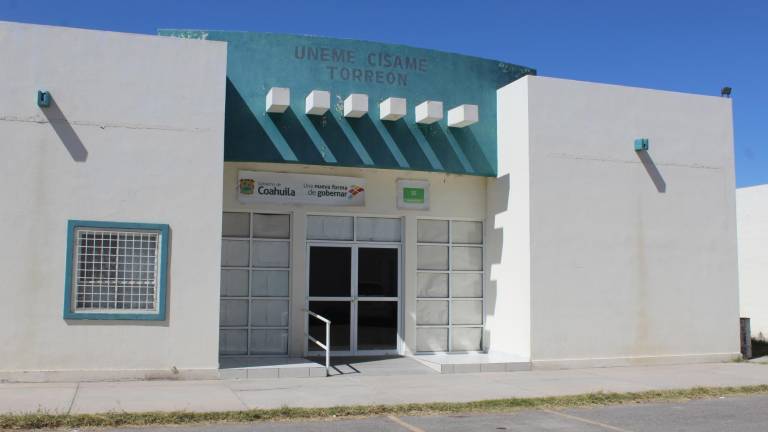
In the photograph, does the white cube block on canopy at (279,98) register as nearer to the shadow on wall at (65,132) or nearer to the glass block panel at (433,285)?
the shadow on wall at (65,132)

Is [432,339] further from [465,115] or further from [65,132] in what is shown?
[65,132]

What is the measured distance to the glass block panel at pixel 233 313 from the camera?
46.8 feet

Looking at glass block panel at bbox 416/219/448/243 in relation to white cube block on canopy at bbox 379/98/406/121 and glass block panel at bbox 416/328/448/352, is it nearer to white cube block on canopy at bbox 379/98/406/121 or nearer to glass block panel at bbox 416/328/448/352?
glass block panel at bbox 416/328/448/352

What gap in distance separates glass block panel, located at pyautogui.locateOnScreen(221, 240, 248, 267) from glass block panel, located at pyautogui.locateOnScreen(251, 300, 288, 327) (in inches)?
29.8

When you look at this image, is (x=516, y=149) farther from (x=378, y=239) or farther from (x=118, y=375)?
(x=118, y=375)

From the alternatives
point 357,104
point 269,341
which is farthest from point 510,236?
point 269,341

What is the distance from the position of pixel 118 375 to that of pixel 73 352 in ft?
2.33

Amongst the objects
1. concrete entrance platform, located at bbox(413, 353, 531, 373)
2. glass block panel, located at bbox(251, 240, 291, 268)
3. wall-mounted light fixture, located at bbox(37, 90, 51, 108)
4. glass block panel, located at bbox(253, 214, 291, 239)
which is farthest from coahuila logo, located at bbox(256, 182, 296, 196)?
wall-mounted light fixture, located at bbox(37, 90, 51, 108)

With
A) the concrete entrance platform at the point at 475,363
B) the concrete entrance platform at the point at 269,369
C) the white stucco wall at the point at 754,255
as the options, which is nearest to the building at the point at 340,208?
the concrete entrance platform at the point at 269,369

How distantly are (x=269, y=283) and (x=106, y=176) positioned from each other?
152 inches

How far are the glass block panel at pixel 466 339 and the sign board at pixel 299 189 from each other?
319 centimetres

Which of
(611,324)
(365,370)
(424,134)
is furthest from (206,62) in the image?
(611,324)

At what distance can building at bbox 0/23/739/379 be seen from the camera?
11586mm

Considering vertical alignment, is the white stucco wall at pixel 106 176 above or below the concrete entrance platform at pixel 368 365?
above
